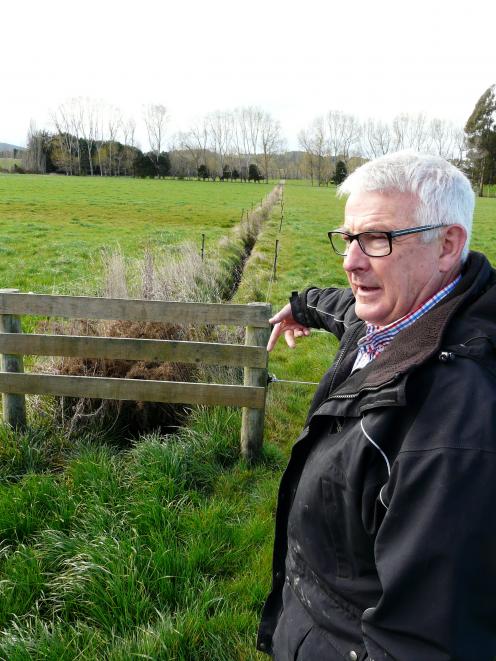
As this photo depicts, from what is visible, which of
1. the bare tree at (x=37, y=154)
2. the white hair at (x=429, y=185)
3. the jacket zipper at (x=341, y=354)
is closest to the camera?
the white hair at (x=429, y=185)

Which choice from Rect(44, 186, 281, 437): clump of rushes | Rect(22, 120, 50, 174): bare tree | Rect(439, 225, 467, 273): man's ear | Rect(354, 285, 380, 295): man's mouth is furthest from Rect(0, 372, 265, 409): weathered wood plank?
Rect(22, 120, 50, 174): bare tree

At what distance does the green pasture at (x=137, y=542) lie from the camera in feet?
8.18

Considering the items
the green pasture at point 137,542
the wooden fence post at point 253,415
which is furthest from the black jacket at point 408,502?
the wooden fence post at point 253,415

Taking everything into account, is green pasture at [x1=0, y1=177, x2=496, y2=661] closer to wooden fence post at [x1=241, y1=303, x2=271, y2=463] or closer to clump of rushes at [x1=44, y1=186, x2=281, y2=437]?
wooden fence post at [x1=241, y1=303, x2=271, y2=463]

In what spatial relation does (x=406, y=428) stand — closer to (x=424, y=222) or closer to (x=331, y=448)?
(x=331, y=448)

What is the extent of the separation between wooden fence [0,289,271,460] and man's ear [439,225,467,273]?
7.33 feet

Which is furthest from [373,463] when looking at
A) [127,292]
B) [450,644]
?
[127,292]

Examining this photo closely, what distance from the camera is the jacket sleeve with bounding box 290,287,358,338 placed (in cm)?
258

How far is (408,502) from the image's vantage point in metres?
1.21

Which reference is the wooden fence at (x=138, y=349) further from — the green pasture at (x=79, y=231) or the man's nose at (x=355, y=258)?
the green pasture at (x=79, y=231)

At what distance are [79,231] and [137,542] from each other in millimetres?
19712

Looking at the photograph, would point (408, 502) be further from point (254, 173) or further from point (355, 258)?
point (254, 173)

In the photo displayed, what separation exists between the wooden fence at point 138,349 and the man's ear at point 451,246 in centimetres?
224

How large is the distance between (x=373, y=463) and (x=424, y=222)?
2.39 feet
